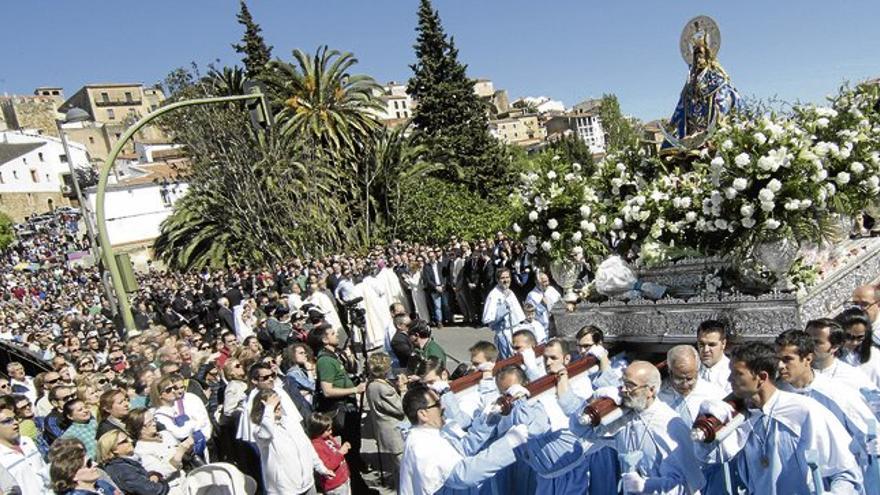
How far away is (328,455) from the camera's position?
5.86m

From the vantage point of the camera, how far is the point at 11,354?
14.0m

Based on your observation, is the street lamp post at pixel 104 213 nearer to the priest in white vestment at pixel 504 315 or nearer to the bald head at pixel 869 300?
the priest in white vestment at pixel 504 315

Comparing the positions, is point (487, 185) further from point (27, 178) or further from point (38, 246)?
point (27, 178)

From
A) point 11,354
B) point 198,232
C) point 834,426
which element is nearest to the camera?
point 834,426

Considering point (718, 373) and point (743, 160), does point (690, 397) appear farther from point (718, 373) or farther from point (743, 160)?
point (743, 160)

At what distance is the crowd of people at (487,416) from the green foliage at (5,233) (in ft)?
173

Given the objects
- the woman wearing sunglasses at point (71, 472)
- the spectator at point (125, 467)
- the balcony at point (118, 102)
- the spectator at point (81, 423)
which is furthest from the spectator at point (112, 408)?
the balcony at point (118, 102)

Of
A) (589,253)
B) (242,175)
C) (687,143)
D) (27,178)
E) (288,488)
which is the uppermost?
(27,178)

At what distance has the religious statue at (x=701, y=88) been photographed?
8289 mm

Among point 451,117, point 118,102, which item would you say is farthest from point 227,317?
point 118,102

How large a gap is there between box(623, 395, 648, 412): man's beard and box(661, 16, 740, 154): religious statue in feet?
15.2

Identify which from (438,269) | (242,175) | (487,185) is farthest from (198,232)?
(438,269)

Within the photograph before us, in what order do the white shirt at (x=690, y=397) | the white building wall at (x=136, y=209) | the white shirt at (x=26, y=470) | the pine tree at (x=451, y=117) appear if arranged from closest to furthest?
the white shirt at (x=690, y=397) → the white shirt at (x=26, y=470) → the pine tree at (x=451, y=117) → the white building wall at (x=136, y=209)

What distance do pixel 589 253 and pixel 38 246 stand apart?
175 feet
